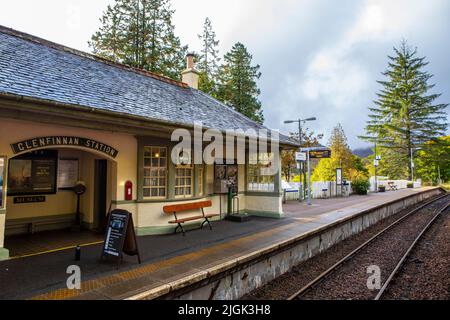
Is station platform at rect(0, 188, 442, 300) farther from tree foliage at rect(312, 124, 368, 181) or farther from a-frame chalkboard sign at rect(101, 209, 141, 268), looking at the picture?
tree foliage at rect(312, 124, 368, 181)

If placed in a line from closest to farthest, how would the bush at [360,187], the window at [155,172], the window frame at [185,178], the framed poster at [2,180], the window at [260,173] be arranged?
the framed poster at [2,180] → the window at [155,172] → the window frame at [185,178] → the window at [260,173] → the bush at [360,187]

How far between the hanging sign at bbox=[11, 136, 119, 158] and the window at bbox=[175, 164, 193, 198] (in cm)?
197

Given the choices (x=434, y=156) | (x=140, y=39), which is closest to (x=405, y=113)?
(x=434, y=156)

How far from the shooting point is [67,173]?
8.15 meters

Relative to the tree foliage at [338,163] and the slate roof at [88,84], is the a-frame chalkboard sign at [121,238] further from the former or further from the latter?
the tree foliage at [338,163]

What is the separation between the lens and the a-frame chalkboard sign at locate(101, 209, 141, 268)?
16.6ft

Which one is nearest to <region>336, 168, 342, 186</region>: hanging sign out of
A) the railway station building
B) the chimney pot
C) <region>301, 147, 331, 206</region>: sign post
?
<region>301, 147, 331, 206</region>: sign post

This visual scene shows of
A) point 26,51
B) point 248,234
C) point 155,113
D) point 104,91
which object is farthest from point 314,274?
point 26,51

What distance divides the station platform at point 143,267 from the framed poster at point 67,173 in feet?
8.79

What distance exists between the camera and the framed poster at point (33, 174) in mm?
6848

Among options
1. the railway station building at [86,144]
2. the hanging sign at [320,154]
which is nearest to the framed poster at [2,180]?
the railway station building at [86,144]

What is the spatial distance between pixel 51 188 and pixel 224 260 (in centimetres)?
550

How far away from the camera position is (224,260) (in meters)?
5.16

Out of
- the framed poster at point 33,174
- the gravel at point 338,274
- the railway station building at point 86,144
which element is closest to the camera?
the railway station building at point 86,144
